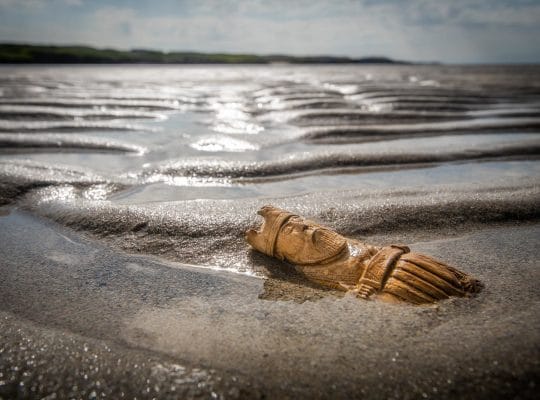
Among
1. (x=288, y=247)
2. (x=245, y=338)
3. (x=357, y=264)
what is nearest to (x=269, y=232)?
(x=288, y=247)

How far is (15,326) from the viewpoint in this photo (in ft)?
6.60

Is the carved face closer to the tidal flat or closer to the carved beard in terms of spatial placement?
the carved beard

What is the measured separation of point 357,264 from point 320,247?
260mm

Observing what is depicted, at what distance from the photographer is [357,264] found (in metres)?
2.34

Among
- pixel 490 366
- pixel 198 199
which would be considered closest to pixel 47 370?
pixel 490 366

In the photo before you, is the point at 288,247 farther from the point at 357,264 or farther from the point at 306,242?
the point at 357,264

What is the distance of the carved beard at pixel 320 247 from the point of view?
7.99ft

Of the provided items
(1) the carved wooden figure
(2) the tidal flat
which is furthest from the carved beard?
(2) the tidal flat

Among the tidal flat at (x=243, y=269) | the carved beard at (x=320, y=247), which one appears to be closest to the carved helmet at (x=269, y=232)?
the tidal flat at (x=243, y=269)

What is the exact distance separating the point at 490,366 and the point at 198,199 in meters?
2.88

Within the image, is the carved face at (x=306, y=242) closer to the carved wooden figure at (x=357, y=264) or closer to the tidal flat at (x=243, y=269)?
the carved wooden figure at (x=357, y=264)

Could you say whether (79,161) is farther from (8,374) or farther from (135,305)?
(8,374)

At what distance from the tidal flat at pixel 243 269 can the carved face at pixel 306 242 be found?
0.14 meters

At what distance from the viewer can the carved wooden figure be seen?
209 centimetres
